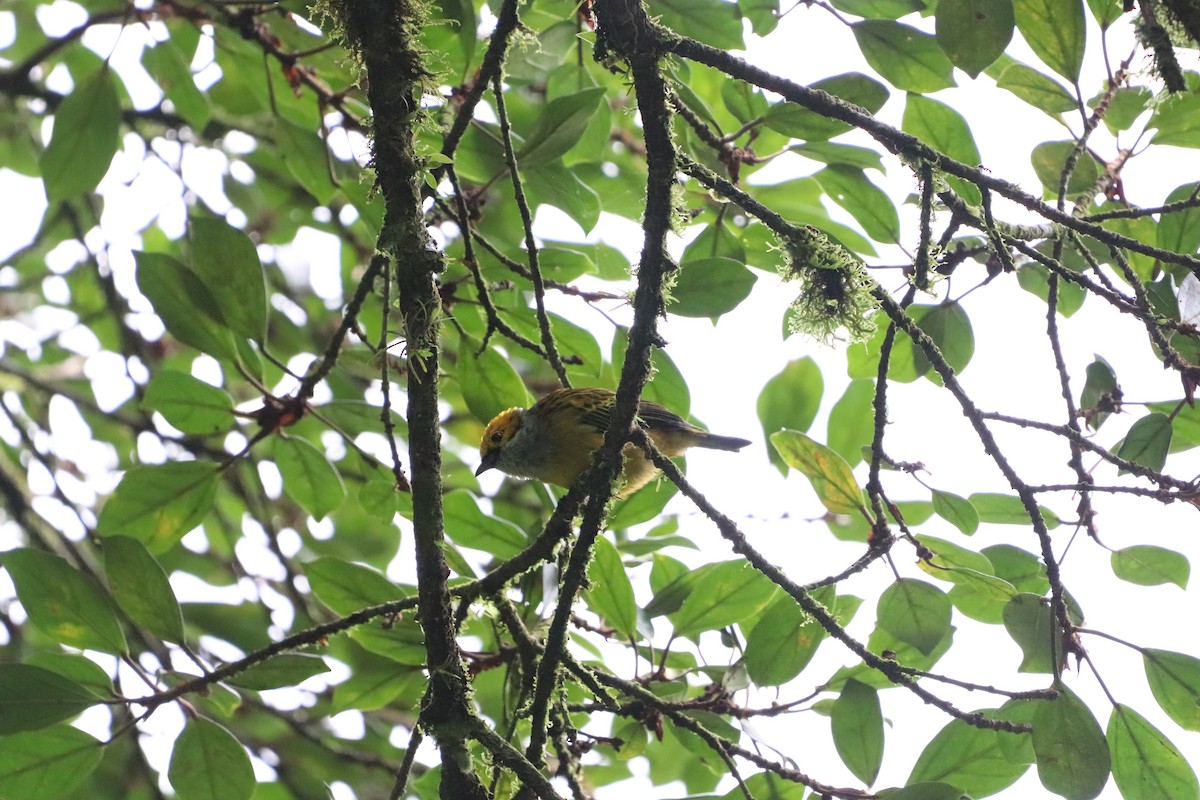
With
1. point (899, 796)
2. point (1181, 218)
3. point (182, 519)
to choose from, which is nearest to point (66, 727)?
point (182, 519)

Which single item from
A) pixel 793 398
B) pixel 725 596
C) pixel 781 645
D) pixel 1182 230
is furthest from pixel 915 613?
pixel 1182 230

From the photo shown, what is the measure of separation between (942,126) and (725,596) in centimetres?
156

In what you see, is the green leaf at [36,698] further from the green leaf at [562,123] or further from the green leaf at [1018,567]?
the green leaf at [1018,567]

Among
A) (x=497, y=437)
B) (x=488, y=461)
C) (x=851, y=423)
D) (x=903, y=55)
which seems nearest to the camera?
Answer: (x=903, y=55)

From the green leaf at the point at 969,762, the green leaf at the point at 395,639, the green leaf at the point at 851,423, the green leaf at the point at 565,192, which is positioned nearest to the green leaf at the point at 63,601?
the green leaf at the point at 395,639

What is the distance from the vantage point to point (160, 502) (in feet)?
10.8

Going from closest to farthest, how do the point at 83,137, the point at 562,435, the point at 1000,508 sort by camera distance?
the point at 1000,508
the point at 83,137
the point at 562,435

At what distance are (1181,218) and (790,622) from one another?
161 centimetres

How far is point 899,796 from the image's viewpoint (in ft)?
8.28

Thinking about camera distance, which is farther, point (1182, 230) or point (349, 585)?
point (349, 585)

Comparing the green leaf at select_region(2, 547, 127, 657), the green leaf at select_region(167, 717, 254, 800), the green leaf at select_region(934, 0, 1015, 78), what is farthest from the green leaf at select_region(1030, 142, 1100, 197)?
the green leaf at select_region(2, 547, 127, 657)

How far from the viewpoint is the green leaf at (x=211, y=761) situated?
Result: 289 centimetres

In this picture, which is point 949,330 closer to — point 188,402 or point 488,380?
point 488,380

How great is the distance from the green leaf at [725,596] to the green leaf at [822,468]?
1.35ft
